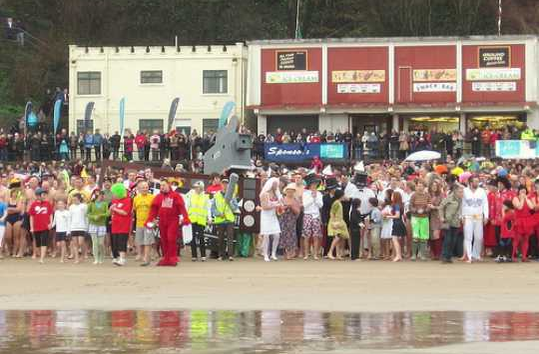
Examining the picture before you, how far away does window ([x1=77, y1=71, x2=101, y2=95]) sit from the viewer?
63781 mm

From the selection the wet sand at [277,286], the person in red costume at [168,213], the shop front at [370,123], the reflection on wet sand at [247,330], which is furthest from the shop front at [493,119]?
the reflection on wet sand at [247,330]

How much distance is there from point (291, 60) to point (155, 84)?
7.74 m

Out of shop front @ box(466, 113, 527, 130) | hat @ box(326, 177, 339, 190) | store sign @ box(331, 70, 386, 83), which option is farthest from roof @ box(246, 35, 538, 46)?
hat @ box(326, 177, 339, 190)

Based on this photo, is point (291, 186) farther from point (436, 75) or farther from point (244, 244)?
point (436, 75)

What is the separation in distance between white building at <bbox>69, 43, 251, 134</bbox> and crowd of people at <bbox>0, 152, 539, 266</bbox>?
116 feet

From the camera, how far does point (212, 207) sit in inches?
998

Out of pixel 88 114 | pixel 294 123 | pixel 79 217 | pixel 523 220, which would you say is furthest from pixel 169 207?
pixel 88 114

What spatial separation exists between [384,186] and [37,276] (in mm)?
7830

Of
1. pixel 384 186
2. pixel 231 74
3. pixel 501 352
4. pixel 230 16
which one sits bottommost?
pixel 501 352

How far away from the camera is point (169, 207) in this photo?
23.8m

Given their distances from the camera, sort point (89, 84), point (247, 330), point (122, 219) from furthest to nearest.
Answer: point (89, 84), point (122, 219), point (247, 330)

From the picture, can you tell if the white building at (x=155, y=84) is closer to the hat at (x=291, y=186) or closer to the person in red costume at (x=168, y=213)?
the hat at (x=291, y=186)

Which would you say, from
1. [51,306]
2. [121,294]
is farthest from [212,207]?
[51,306]

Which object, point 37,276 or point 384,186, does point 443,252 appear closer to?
point 384,186
